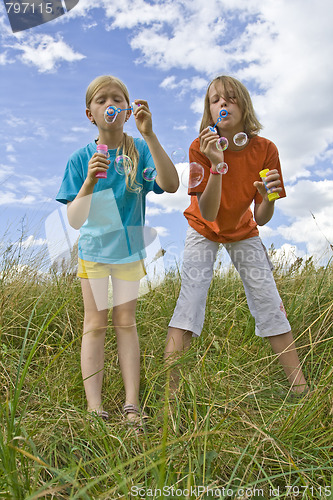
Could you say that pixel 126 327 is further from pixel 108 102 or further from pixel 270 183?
pixel 108 102

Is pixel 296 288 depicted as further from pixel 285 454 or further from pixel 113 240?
pixel 285 454

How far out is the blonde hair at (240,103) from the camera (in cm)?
250

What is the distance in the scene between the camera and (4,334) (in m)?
2.85

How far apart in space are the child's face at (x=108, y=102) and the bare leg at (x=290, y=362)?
5.14ft

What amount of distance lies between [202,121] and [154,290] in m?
1.43

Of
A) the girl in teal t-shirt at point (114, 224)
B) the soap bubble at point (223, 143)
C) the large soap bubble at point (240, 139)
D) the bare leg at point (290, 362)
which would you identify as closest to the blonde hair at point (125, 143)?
the girl in teal t-shirt at point (114, 224)

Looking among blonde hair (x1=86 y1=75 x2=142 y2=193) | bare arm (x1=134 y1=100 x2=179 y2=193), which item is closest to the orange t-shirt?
bare arm (x1=134 y1=100 x2=179 y2=193)

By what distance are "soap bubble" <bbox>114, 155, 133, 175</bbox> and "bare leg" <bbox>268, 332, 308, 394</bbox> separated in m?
1.31

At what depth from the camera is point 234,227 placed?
99.5 inches

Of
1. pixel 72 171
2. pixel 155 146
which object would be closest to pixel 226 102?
pixel 155 146

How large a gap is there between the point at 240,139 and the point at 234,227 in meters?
0.53

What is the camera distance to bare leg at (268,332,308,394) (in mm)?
2294

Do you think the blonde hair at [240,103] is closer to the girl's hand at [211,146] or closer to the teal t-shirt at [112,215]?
the girl's hand at [211,146]

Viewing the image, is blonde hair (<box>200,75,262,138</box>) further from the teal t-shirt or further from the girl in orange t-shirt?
the teal t-shirt
